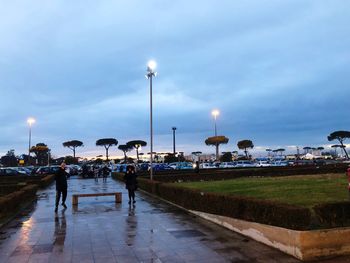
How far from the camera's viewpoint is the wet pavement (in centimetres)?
813

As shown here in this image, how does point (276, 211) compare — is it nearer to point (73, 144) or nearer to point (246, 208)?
point (246, 208)

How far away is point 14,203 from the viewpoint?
1598 centimetres

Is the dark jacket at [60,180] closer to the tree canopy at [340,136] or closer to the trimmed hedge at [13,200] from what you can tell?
the trimmed hedge at [13,200]

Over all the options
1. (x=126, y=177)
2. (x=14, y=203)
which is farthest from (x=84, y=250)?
(x=126, y=177)

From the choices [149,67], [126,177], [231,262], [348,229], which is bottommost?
[231,262]

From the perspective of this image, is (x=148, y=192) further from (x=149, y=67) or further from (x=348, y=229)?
(x=348, y=229)

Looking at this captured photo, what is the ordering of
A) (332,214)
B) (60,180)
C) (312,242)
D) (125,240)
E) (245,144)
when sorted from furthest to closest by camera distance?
(245,144) < (60,180) < (125,240) < (332,214) < (312,242)

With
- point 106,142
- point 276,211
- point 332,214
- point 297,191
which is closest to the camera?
point 332,214

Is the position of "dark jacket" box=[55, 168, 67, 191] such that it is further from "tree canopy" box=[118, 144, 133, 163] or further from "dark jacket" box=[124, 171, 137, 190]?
"tree canopy" box=[118, 144, 133, 163]

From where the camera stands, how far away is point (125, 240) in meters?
9.85

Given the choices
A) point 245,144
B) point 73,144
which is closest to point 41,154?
point 73,144

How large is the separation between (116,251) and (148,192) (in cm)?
1511

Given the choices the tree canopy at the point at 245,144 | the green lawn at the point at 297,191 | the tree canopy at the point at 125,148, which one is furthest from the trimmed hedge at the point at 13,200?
the tree canopy at the point at 245,144

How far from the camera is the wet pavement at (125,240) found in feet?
26.7
